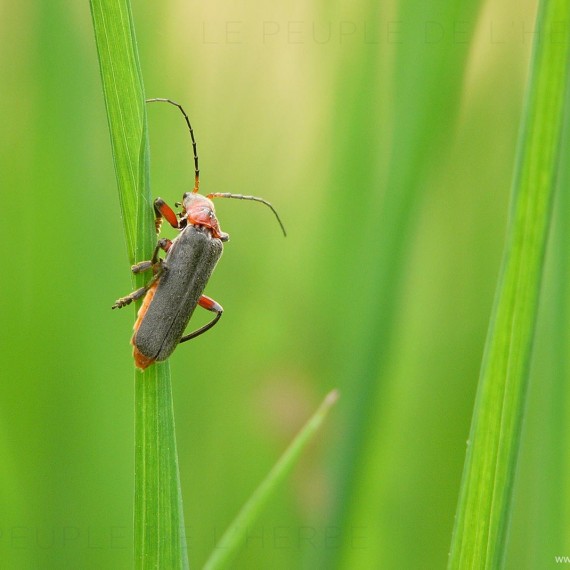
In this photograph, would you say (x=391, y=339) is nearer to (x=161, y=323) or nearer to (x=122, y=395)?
(x=161, y=323)

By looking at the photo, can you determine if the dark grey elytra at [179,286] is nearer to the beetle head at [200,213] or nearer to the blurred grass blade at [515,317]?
the beetle head at [200,213]

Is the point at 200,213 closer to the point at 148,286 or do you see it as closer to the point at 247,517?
the point at 148,286

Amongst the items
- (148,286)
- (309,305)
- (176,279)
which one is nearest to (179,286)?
(176,279)

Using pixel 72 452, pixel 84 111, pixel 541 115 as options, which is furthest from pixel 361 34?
pixel 72 452

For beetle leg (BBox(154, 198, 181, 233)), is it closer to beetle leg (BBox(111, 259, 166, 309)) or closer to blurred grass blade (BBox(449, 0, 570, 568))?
beetle leg (BBox(111, 259, 166, 309))

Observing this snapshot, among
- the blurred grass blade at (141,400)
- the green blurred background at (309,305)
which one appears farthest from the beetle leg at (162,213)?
the blurred grass blade at (141,400)

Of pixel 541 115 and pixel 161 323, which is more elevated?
pixel 541 115

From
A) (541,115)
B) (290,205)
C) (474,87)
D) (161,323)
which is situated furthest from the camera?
(290,205)

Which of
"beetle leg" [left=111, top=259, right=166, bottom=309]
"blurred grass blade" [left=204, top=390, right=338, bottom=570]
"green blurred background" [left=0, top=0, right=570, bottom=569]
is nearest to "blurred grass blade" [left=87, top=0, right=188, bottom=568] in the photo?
"blurred grass blade" [left=204, top=390, right=338, bottom=570]
